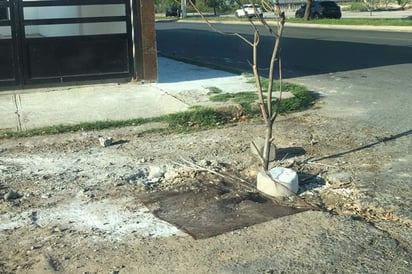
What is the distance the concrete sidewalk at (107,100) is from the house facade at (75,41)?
274 mm

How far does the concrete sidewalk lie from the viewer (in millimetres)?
9102

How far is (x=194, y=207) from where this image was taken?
545 centimetres

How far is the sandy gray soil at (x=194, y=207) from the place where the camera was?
4.41m

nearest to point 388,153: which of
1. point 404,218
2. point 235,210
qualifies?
point 404,218

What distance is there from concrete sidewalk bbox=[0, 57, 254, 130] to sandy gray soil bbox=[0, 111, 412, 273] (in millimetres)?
1095

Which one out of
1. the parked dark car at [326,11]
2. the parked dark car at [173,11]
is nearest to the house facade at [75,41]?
the parked dark car at [326,11]

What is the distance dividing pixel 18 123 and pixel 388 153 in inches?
201

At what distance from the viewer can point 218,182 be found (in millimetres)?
6074

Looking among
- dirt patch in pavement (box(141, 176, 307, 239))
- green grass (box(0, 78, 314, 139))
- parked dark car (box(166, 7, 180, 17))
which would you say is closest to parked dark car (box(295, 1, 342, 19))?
parked dark car (box(166, 7, 180, 17))

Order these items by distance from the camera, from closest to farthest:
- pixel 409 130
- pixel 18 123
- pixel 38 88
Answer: pixel 409 130
pixel 18 123
pixel 38 88

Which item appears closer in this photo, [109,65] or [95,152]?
[95,152]

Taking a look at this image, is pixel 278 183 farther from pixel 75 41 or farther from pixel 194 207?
pixel 75 41

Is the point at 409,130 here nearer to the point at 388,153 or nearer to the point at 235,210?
the point at 388,153

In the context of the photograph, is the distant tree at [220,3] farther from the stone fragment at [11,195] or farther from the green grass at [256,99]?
the stone fragment at [11,195]
